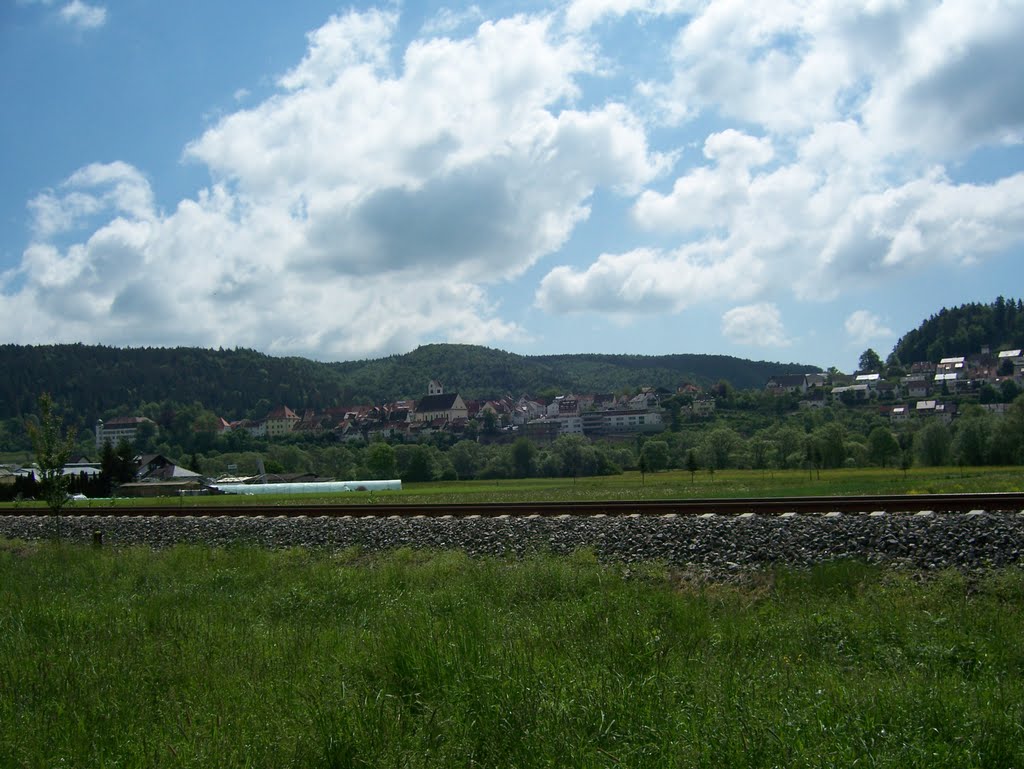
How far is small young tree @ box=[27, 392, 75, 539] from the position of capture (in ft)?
82.1

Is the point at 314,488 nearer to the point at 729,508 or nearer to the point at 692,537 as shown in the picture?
the point at 729,508

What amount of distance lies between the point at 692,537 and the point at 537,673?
8.52 meters

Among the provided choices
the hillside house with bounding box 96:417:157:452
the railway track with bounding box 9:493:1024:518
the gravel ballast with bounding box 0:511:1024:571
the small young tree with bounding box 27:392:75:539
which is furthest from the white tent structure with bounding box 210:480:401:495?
the hillside house with bounding box 96:417:157:452

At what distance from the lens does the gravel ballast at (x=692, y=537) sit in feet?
41.3

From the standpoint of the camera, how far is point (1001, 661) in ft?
25.8

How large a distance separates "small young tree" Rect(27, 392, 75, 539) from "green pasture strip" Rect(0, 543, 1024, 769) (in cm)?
1385

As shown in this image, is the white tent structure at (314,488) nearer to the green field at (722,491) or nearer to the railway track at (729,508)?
the green field at (722,491)

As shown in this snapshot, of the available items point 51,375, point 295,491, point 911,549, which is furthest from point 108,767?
point 51,375

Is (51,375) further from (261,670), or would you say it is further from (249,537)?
(261,670)

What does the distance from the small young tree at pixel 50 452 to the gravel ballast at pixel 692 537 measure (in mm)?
3936

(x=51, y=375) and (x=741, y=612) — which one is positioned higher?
(x=51, y=375)

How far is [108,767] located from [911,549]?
37.0ft

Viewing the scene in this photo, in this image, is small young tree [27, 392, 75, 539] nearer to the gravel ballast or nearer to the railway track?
the gravel ballast

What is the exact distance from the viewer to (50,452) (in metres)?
25.3
